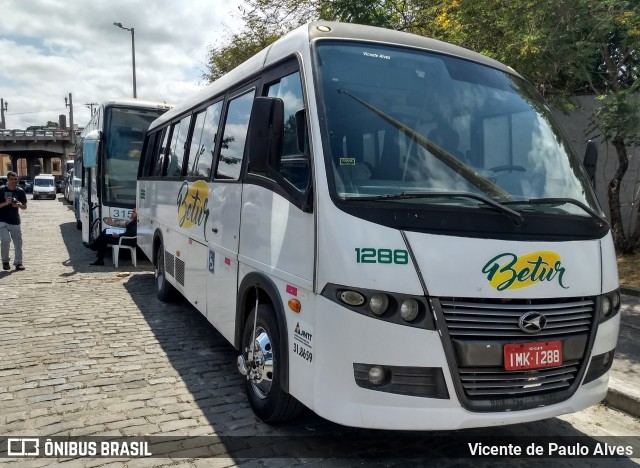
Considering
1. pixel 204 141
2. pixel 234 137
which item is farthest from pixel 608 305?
pixel 204 141

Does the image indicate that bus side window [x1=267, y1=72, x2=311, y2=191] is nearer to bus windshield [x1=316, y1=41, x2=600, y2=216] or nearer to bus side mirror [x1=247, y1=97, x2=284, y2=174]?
bus side mirror [x1=247, y1=97, x2=284, y2=174]

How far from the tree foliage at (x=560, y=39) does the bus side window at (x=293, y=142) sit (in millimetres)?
6123

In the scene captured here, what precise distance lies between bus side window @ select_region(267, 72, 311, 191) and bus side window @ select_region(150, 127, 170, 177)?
457 centimetres

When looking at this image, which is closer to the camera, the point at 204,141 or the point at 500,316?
the point at 500,316

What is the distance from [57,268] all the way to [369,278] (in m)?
10.1

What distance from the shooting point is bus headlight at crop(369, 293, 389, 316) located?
3133 mm

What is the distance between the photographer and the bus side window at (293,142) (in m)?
3.63

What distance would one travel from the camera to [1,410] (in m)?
4.42

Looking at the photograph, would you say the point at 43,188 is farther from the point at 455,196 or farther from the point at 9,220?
the point at 455,196

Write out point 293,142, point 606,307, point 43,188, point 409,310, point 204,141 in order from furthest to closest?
point 43,188
point 204,141
point 293,142
point 606,307
point 409,310

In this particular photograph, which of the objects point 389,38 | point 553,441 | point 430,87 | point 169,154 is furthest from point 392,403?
point 169,154

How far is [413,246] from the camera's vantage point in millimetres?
3170

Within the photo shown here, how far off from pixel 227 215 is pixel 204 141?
1415 mm

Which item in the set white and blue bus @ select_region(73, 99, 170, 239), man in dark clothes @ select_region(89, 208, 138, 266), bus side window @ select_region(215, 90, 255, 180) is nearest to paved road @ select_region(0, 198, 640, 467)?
bus side window @ select_region(215, 90, 255, 180)
